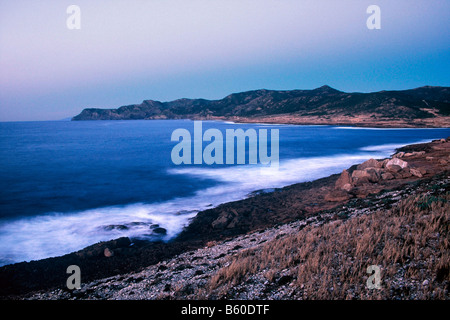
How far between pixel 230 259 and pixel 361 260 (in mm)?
3470

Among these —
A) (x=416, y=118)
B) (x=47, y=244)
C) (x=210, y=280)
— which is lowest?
(x=47, y=244)

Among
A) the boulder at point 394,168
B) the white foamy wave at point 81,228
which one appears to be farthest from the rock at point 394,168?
the white foamy wave at point 81,228

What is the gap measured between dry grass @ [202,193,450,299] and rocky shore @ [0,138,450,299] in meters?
0.03

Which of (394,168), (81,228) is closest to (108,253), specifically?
(81,228)

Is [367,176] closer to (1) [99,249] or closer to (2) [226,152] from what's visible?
(1) [99,249]

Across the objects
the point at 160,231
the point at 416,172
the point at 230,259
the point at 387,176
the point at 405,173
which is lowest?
the point at 160,231

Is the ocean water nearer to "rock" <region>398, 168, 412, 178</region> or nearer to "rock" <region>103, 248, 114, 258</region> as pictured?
"rock" <region>103, 248, 114, 258</region>

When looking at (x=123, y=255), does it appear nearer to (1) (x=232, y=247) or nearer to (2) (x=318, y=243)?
(1) (x=232, y=247)

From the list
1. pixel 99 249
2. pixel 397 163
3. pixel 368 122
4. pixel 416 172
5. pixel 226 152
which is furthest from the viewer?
pixel 368 122

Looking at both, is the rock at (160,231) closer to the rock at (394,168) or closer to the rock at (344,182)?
the rock at (344,182)

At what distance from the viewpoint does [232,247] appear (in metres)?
9.00

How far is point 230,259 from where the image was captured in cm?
742
